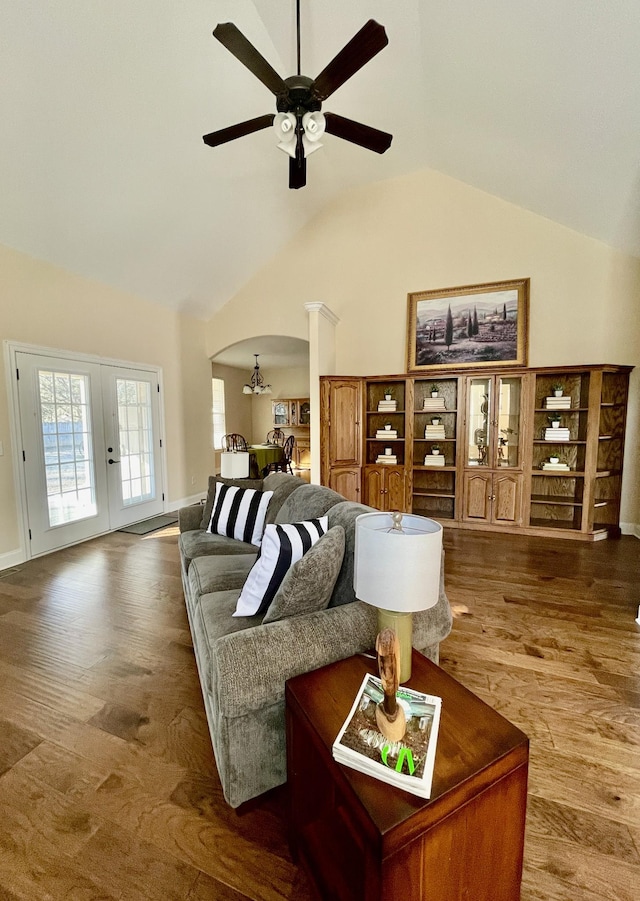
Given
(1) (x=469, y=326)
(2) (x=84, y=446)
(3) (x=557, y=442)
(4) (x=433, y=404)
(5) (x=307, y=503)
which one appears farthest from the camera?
(4) (x=433, y=404)

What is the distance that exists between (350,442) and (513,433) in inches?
78.8

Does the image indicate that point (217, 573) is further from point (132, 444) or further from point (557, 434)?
point (557, 434)

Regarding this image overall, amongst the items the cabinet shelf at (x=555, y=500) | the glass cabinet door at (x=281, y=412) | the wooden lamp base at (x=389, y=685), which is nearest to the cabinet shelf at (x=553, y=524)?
the cabinet shelf at (x=555, y=500)

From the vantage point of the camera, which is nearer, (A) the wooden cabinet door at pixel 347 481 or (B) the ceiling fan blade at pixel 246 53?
(B) the ceiling fan blade at pixel 246 53

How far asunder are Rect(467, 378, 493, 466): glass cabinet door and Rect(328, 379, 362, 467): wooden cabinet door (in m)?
1.38

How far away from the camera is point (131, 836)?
1.31 meters

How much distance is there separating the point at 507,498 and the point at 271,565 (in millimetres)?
3891

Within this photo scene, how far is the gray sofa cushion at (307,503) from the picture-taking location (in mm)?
2174

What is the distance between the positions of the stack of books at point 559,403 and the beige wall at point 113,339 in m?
4.96

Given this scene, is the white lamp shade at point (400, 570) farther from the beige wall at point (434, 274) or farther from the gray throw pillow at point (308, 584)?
the beige wall at point (434, 274)

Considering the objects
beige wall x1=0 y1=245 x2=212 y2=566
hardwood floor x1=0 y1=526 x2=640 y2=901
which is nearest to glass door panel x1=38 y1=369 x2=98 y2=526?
beige wall x1=0 y1=245 x2=212 y2=566

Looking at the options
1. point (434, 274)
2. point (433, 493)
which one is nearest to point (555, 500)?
point (433, 493)

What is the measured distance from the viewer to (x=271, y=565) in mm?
1651

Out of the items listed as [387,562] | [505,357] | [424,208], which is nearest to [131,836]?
[387,562]
